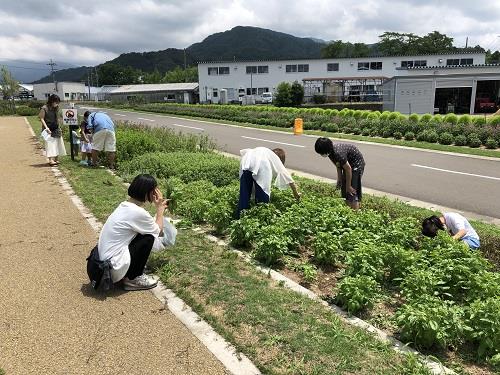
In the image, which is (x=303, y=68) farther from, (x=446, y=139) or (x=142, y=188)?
(x=142, y=188)

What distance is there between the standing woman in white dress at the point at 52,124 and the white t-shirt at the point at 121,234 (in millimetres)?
7766

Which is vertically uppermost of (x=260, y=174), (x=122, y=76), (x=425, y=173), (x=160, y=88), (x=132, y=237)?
(x=122, y=76)

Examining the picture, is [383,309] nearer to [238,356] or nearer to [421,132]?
[238,356]

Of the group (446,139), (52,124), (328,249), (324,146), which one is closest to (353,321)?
(328,249)

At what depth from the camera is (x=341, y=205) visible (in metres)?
5.76

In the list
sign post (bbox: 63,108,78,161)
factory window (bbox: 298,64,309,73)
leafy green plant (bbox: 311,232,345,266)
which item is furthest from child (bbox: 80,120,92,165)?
factory window (bbox: 298,64,309,73)

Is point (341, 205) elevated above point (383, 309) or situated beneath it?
elevated above

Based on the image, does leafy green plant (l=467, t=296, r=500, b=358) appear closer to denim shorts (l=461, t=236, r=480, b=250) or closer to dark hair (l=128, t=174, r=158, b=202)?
denim shorts (l=461, t=236, r=480, b=250)

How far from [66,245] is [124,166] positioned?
A: 4.87 meters

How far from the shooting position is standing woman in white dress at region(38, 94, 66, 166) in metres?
10.7

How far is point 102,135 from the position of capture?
1027 centimetres

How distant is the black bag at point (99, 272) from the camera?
156 inches

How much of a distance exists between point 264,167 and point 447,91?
3527 cm

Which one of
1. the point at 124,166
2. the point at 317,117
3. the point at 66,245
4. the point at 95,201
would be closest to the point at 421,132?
the point at 317,117
